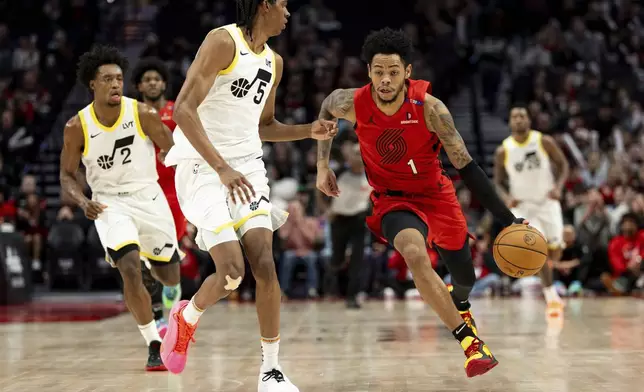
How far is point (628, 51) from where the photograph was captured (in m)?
18.5

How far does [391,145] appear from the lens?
5.84 m

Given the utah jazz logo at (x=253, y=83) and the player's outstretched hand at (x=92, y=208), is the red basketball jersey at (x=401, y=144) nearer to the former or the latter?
the utah jazz logo at (x=253, y=83)

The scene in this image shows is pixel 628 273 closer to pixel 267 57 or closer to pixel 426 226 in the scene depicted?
pixel 426 226

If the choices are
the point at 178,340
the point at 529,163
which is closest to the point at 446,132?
the point at 178,340

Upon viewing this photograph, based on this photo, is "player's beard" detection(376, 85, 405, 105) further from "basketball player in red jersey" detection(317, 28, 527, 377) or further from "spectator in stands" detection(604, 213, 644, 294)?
"spectator in stands" detection(604, 213, 644, 294)

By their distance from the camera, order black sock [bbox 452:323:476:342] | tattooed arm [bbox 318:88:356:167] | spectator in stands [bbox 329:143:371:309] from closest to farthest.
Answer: black sock [bbox 452:323:476:342]
tattooed arm [bbox 318:88:356:167]
spectator in stands [bbox 329:143:371:309]

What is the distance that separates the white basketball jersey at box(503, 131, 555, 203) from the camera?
10.6m

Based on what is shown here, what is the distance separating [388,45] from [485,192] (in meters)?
0.98

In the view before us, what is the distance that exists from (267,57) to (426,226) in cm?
147

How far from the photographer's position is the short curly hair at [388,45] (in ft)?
18.4

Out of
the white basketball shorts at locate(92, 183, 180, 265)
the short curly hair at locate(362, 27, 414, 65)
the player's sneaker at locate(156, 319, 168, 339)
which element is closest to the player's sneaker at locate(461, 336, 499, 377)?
the short curly hair at locate(362, 27, 414, 65)

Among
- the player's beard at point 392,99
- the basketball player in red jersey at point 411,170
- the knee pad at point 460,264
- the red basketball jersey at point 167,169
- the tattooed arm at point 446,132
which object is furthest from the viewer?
the red basketball jersey at point 167,169

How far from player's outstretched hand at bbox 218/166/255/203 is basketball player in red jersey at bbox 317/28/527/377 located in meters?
1.15

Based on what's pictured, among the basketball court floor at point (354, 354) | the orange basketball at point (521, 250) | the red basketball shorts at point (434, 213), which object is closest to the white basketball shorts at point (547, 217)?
the basketball court floor at point (354, 354)
